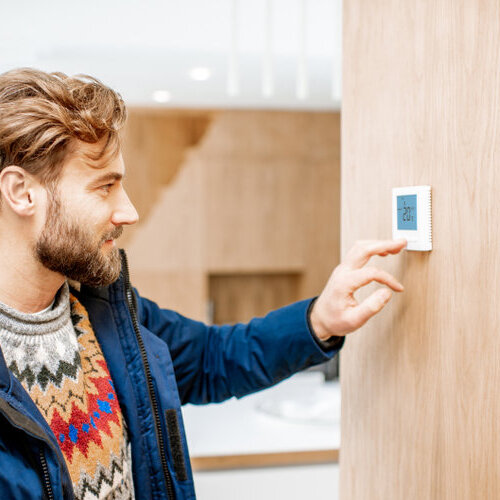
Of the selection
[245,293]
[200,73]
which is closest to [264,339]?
[200,73]

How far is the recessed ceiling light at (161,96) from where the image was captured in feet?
12.5

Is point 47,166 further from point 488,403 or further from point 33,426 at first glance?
point 488,403

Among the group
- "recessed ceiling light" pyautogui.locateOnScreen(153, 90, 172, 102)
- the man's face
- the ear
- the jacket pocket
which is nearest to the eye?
the man's face

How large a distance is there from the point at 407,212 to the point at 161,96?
331 centimetres

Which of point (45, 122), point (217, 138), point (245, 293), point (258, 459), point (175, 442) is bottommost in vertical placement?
point (258, 459)

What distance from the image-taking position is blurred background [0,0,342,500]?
2754 millimetres

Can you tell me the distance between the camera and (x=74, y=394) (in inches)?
36.3

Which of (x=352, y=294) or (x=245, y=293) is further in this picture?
(x=245, y=293)

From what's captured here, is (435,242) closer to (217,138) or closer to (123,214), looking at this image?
(123,214)

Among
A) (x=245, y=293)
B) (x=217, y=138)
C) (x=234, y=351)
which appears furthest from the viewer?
(x=245, y=293)

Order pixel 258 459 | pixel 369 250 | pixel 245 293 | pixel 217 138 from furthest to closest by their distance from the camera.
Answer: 1. pixel 245 293
2. pixel 217 138
3. pixel 258 459
4. pixel 369 250

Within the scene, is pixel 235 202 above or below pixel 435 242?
above

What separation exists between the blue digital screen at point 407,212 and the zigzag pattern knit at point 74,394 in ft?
1.71

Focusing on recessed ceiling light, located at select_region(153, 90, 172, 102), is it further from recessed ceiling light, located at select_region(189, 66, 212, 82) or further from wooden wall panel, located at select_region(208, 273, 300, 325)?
wooden wall panel, located at select_region(208, 273, 300, 325)
